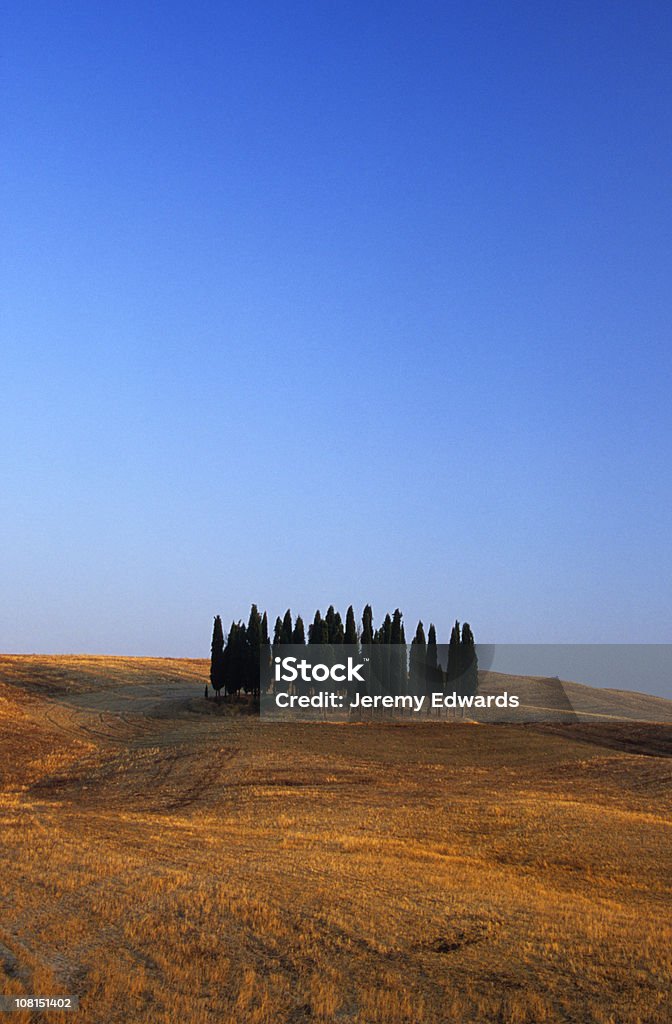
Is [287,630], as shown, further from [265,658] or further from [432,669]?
[432,669]

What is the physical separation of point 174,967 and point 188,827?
18245 mm

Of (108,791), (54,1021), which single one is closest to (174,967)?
(54,1021)

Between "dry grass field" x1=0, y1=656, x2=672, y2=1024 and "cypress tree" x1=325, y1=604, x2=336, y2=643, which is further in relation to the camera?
"cypress tree" x1=325, y1=604, x2=336, y2=643

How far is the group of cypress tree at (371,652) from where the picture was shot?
3519 inches

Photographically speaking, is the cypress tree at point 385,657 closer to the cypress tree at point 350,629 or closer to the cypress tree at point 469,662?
the cypress tree at point 350,629

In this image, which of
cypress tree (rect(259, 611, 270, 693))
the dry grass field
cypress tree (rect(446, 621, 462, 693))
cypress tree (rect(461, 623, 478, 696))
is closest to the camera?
the dry grass field

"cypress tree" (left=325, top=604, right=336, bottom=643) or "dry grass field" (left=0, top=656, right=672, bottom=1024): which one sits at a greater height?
"cypress tree" (left=325, top=604, right=336, bottom=643)

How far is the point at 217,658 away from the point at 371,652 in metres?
17.0

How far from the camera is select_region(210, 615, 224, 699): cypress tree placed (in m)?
90.8

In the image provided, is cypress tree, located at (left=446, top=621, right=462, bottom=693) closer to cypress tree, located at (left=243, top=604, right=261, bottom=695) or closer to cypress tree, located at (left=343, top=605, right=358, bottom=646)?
cypress tree, located at (left=343, top=605, right=358, bottom=646)

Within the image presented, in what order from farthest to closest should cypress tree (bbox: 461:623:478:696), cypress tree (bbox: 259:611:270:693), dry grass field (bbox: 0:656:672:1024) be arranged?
1. cypress tree (bbox: 461:623:478:696)
2. cypress tree (bbox: 259:611:270:693)
3. dry grass field (bbox: 0:656:672:1024)

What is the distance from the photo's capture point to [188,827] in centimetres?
3497

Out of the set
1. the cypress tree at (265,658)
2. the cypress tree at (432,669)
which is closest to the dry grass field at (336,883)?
the cypress tree at (265,658)

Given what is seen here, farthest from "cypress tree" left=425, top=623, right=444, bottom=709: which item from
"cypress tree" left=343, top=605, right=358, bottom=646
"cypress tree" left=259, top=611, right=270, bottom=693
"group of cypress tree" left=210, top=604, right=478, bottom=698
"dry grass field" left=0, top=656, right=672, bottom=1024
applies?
"dry grass field" left=0, top=656, right=672, bottom=1024
